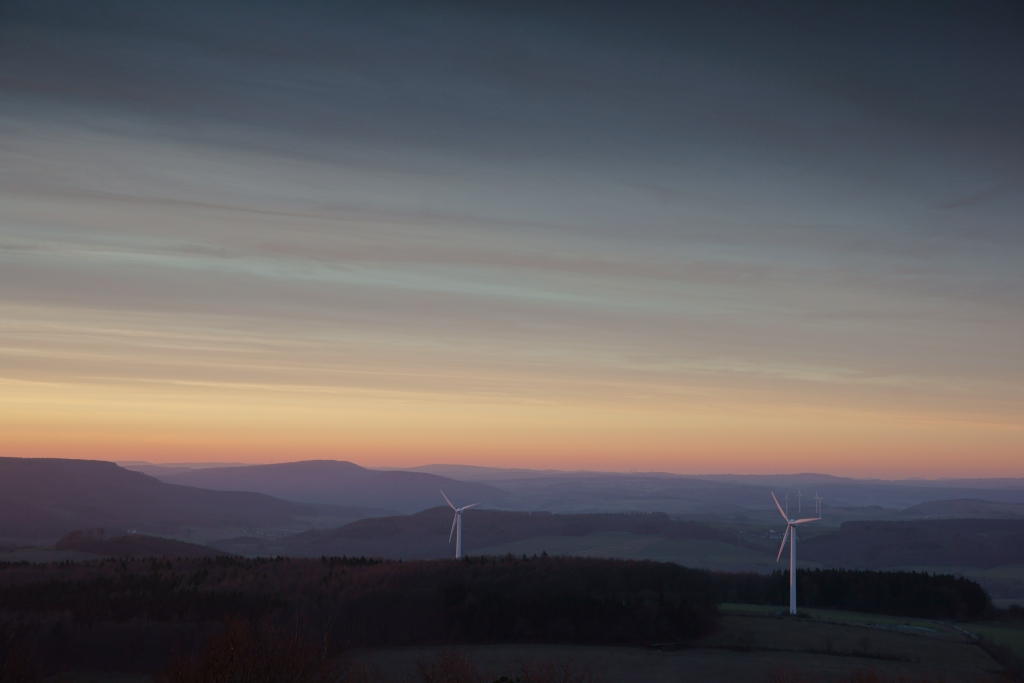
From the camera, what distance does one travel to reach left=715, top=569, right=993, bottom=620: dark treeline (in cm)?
14525

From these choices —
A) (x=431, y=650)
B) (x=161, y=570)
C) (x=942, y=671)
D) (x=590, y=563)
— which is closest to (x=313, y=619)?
(x=431, y=650)

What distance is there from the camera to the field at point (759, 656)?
271ft

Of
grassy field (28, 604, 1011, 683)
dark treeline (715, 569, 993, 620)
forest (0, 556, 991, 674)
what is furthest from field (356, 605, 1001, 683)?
dark treeline (715, 569, 993, 620)

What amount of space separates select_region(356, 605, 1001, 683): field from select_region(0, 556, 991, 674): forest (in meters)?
5.86

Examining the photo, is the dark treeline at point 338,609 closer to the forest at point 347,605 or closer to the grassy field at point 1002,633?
the forest at point 347,605

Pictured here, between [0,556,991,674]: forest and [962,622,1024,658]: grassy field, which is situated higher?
[0,556,991,674]: forest

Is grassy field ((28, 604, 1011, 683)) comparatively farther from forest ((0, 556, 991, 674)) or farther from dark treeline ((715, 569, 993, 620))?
dark treeline ((715, 569, 993, 620))

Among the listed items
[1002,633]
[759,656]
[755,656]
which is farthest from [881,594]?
[755,656]

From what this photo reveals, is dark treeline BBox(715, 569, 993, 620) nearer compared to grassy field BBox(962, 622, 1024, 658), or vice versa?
grassy field BBox(962, 622, 1024, 658)

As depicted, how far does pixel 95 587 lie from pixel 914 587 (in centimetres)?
12373

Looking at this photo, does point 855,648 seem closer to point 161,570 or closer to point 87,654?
point 87,654

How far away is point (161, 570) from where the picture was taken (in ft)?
454

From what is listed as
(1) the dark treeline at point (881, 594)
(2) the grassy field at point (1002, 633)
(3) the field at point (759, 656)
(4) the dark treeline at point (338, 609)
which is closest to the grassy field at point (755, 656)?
(3) the field at point (759, 656)

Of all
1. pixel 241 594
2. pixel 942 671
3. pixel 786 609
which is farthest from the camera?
pixel 786 609
